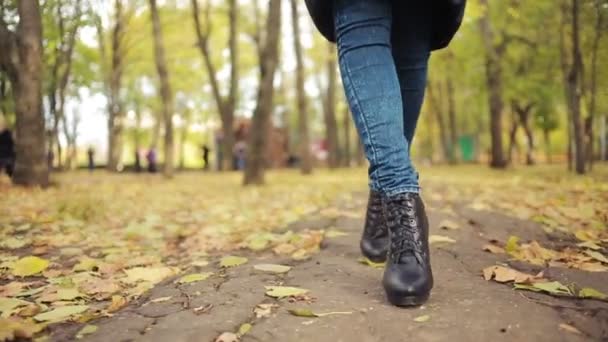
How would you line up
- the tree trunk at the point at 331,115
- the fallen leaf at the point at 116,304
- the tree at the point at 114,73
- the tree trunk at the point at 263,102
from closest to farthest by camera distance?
the fallen leaf at the point at 116,304 < the tree trunk at the point at 263,102 < the tree at the point at 114,73 < the tree trunk at the point at 331,115

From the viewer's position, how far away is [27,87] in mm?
5395

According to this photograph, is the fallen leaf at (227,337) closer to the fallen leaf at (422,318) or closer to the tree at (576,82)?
the fallen leaf at (422,318)

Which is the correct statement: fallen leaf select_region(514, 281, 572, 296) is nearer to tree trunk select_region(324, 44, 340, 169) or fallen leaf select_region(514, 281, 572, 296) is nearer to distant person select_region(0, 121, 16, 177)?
distant person select_region(0, 121, 16, 177)

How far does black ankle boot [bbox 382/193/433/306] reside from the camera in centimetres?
142

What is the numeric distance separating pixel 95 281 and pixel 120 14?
59.4ft

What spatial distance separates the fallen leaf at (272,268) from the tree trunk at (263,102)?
6.97 m

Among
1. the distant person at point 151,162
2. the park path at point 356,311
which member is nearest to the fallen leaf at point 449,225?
the park path at point 356,311

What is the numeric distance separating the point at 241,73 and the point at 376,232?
2770cm

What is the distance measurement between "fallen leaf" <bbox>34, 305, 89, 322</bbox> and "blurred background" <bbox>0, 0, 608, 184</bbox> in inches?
138

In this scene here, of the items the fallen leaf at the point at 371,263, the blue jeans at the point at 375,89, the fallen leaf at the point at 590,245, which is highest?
the blue jeans at the point at 375,89

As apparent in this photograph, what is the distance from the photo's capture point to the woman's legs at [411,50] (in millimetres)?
1830

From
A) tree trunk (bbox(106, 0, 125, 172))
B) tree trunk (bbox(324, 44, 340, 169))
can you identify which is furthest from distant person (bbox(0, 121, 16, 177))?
tree trunk (bbox(324, 44, 340, 169))

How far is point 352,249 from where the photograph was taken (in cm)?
232

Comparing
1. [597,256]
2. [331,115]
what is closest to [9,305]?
[597,256]
